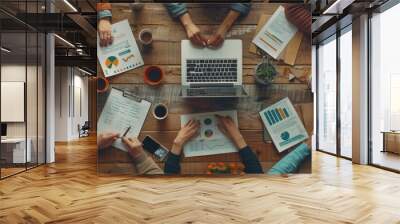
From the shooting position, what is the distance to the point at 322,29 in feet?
27.7

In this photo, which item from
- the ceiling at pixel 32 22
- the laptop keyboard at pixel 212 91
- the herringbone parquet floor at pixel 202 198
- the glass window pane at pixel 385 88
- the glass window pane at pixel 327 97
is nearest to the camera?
the herringbone parquet floor at pixel 202 198

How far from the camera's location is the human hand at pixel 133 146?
576cm

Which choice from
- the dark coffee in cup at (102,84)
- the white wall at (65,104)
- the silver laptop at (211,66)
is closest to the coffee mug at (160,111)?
the silver laptop at (211,66)

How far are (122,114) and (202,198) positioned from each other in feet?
6.79

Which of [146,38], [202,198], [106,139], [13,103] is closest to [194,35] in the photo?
[146,38]

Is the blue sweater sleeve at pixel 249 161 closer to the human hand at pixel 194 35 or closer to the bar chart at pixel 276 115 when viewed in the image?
the bar chart at pixel 276 115

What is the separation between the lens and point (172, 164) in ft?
19.0

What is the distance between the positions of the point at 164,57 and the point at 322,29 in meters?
4.31

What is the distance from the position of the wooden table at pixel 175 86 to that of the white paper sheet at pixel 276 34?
0.12m

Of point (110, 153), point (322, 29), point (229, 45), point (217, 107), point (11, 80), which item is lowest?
point (110, 153)

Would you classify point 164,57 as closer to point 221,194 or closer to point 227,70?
point 227,70

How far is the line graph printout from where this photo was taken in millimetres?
5781

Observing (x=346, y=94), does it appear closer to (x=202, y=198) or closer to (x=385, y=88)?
(x=385, y=88)

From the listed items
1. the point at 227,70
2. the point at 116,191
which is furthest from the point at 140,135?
the point at 227,70
